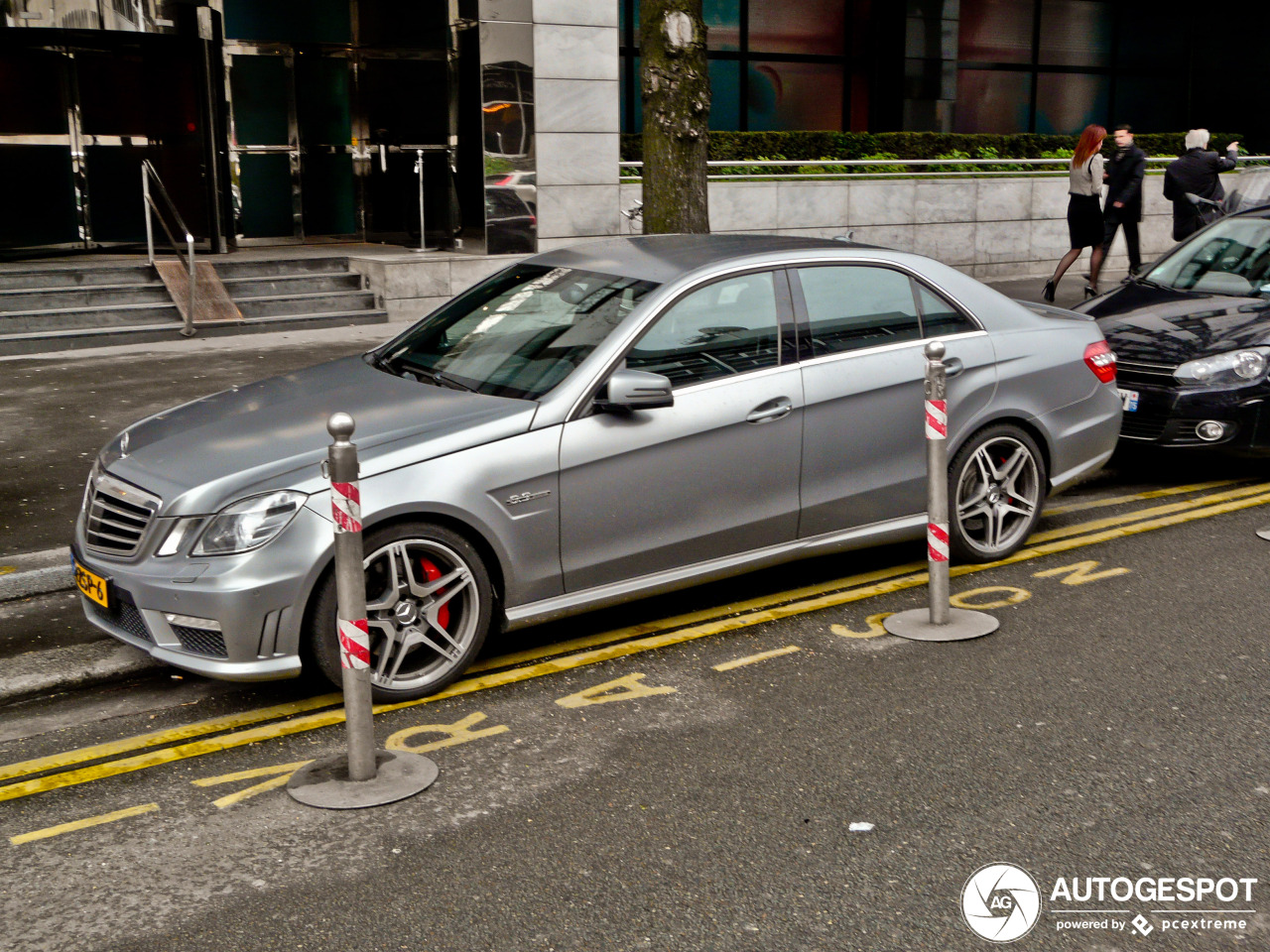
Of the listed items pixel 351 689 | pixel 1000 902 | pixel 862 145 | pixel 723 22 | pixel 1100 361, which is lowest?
pixel 1000 902

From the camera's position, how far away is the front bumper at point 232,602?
4852 mm

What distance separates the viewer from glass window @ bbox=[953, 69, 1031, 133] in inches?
1001

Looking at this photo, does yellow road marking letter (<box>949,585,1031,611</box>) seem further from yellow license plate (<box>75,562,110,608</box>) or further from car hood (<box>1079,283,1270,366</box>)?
yellow license plate (<box>75,562,110,608</box>)

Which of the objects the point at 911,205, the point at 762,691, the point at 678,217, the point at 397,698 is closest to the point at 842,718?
the point at 762,691

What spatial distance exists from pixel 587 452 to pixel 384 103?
1473 cm

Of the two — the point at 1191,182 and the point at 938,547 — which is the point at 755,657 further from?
the point at 1191,182

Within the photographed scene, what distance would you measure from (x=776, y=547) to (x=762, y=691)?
3.31ft

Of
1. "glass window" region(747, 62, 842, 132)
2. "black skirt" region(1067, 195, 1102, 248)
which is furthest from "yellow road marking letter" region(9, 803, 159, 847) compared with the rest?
"glass window" region(747, 62, 842, 132)

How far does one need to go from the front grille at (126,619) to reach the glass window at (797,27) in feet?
64.6

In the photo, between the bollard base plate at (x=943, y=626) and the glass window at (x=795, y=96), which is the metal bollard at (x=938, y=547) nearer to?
the bollard base plate at (x=943, y=626)

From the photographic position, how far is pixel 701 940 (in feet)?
11.9

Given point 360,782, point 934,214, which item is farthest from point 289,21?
point 360,782

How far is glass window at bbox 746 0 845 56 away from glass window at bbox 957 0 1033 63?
2978 mm

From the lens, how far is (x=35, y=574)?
21.4 feet
